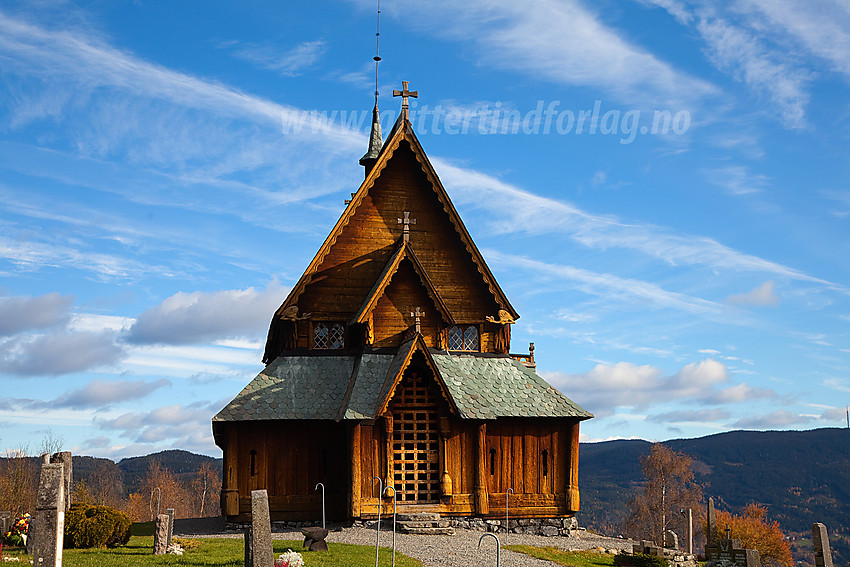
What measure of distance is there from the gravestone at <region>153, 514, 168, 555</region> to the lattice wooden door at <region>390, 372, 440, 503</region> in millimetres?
8308

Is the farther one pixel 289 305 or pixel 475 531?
pixel 289 305

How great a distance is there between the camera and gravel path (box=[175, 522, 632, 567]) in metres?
20.7

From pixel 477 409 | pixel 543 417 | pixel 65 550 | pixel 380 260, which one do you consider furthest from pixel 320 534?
pixel 380 260

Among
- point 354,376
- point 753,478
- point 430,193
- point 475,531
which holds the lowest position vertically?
point 753,478

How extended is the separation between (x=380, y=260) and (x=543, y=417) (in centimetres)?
828

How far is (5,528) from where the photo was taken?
2283 cm

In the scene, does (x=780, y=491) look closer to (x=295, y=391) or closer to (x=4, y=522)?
(x=295, y=391)

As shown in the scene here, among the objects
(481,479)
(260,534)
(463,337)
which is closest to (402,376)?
(481,479)

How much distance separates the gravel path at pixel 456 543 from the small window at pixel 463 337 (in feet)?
23.2

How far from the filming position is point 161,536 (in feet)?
66.8

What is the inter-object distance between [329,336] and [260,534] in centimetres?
1598

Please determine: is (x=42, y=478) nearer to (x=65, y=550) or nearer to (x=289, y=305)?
(x=65, y=550)

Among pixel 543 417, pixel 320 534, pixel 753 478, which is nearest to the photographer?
pixel 320 534

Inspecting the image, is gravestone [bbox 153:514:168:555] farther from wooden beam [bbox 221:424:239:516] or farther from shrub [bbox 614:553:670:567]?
shrub [bbox 614:553:670:567]
